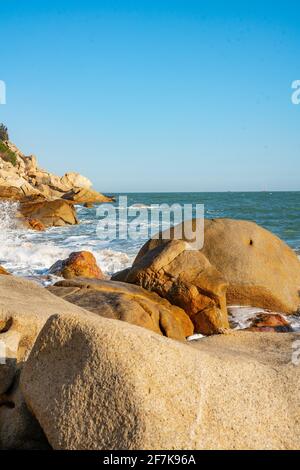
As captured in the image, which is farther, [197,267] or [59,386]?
[197,267]

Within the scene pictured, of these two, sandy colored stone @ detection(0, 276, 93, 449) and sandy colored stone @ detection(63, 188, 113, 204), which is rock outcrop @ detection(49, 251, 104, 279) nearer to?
sandy colored stone @ detection(0, 276, 93, 449)

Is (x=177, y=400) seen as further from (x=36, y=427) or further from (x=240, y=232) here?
(x=240, y=232)

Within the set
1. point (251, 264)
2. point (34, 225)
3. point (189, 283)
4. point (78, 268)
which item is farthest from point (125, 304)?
point (34, 225)

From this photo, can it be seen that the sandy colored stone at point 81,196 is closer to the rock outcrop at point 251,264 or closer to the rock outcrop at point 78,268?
the rock outcrop at point 78,268

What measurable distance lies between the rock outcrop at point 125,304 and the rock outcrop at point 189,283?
285 millimetres

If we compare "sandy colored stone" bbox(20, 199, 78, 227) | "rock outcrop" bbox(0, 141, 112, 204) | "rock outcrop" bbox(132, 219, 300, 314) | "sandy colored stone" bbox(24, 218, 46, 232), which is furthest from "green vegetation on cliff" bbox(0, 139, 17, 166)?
"rock outcrop" bbox(132, 219, 300, 314)

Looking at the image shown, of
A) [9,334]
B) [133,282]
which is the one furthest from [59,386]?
[133,282]

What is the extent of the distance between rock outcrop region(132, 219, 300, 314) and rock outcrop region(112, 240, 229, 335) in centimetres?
115

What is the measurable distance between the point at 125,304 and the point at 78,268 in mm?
4866

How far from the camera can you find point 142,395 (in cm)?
226

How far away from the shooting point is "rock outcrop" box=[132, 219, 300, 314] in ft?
27.0

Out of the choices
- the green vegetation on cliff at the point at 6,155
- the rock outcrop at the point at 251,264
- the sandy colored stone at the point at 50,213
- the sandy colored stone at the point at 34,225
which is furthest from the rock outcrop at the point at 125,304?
the green vegetation on cliff at the point at 6,155

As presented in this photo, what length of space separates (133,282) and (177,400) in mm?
4873

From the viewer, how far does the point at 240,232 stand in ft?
28.5
